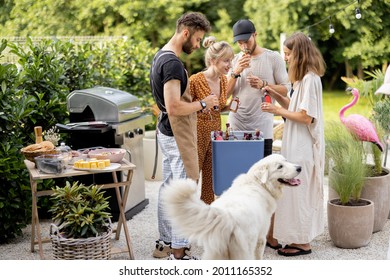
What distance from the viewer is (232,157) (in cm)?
420

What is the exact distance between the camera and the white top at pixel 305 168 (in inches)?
163

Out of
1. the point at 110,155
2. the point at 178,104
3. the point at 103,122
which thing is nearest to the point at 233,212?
the point at 178,104

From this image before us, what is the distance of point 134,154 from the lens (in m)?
5.29

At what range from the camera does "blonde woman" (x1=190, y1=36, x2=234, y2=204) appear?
14.1ft

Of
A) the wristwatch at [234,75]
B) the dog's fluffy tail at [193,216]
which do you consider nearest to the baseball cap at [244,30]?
the wristwatch at [234,75]

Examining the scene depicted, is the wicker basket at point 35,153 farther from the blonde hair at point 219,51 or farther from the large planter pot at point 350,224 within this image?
the large planter pot at point 350,224

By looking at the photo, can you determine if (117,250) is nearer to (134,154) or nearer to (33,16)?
(134,154)

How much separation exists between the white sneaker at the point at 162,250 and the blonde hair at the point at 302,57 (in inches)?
55.4

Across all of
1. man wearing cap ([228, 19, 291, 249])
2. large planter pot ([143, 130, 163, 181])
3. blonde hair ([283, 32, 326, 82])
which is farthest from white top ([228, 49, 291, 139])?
large planter pot ([143, 130, 163, 181])

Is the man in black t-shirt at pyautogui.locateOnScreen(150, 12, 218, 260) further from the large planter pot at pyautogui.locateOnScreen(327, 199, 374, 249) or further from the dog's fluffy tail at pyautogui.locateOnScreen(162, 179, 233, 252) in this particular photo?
the large planter pot at pyautogui.locateOnScreen(327, 199, 374, 249)

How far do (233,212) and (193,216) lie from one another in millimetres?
239

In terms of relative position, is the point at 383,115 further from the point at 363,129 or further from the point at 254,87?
the point at 254,87

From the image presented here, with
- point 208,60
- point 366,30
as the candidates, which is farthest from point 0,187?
point 366,30

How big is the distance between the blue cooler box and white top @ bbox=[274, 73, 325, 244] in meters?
0.24
